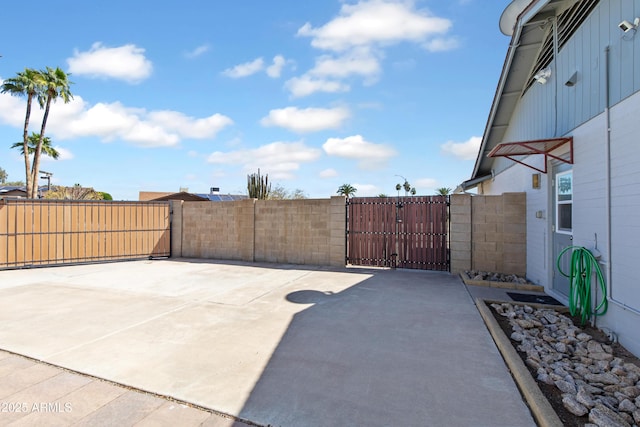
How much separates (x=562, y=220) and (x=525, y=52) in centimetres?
338

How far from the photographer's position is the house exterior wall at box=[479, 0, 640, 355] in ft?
10.9

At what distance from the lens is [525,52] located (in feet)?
20.1

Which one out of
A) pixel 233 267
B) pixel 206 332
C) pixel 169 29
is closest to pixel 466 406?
pixel 206 332

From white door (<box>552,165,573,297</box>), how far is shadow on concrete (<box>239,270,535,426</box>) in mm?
1784

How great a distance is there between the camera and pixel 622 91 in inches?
137

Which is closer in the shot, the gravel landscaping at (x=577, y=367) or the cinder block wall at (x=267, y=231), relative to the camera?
the gravel landscaping at (x=577, y=367)

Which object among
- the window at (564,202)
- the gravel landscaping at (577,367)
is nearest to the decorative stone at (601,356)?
the gravel landscaping at (577,367)

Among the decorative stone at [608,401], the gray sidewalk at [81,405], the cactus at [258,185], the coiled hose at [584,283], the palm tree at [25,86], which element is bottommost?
the gray sidewalk at [81,405]

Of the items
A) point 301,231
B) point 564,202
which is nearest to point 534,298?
point 564,202

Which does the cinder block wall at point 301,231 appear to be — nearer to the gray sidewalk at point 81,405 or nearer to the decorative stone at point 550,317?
the decorative stone at point 550,317

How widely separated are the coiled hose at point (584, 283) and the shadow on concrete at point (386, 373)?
1.28 metres

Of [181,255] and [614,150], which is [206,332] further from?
[181,255]

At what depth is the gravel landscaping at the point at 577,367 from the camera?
7.43 ft

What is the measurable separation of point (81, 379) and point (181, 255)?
8191 millimetres
